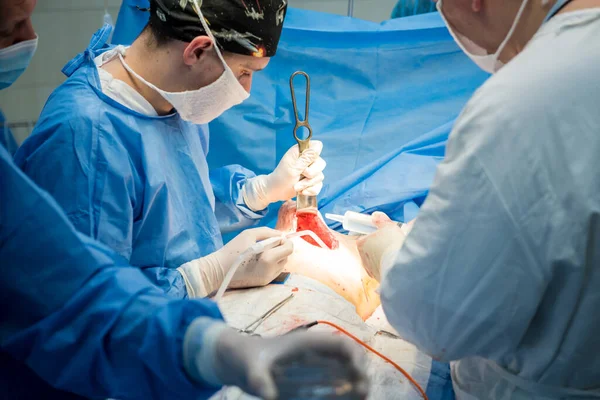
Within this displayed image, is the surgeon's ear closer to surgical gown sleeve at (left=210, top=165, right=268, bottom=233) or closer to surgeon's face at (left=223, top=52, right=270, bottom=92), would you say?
surgeon's face at (left=223, top=52, right=270, bottom=92)

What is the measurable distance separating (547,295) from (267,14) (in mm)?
1331

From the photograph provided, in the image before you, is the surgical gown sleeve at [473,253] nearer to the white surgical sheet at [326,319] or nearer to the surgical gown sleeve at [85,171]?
the white surgical sheet at [326,319]

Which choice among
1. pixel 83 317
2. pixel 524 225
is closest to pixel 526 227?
pixel 524 225

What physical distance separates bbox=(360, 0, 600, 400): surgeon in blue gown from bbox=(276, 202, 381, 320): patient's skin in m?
0.90

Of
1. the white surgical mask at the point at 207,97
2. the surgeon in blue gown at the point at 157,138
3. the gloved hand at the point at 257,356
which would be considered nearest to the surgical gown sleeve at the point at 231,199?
the surgeon in blue gown at the point at 157,138

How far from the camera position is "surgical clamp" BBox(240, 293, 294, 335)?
1.78 metres

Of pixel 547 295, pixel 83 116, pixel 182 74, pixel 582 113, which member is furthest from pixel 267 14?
pixel 547 295

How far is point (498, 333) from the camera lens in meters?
1.25

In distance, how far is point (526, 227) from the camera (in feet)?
3.76

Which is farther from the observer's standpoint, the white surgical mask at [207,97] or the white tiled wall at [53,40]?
the white tiled wall at [53,40]

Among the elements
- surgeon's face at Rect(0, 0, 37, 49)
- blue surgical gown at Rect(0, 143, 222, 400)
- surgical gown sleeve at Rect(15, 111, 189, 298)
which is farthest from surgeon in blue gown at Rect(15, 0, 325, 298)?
blue surgical gown at Rect(0, 143, 222, 400)

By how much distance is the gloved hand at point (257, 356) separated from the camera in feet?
2.66

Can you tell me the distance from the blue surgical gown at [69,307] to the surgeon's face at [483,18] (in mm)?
985

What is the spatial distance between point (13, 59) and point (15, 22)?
9cm
